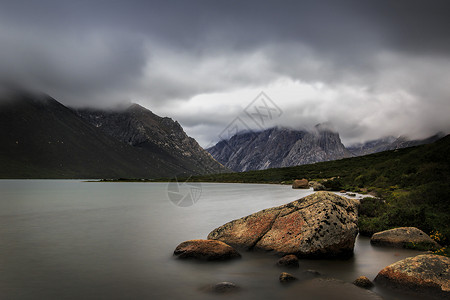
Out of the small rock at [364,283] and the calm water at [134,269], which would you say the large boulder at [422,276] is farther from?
the calm water at [134,269]

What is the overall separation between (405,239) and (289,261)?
9015mm

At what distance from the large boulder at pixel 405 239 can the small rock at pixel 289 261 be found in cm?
805

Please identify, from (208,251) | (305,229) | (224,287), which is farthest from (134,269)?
(305,229)

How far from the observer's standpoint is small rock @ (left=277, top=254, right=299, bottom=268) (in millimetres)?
15127

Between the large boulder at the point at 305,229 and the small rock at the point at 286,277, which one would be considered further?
the large boulder at the point at 305,229

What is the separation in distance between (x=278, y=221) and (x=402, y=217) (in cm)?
1123

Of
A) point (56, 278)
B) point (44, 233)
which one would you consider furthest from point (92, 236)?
point (56, 278)

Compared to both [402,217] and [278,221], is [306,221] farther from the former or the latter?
[402,217]

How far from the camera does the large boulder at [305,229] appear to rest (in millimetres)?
16203

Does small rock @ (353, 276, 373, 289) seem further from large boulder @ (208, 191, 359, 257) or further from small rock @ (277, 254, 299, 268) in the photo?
large boulder @ (208, 191, 359, 257)

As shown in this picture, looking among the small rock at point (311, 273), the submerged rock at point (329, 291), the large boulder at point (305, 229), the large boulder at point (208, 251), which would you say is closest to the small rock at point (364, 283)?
the submerged rock at point (329, 291)

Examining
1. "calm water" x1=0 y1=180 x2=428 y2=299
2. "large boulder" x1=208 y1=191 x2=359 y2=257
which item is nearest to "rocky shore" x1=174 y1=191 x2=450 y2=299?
"large boulder" x1=208 y1=191 x2=359 y2=257

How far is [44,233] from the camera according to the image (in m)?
26.6

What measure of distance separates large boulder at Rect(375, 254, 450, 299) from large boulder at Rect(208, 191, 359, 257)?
4132 mm
